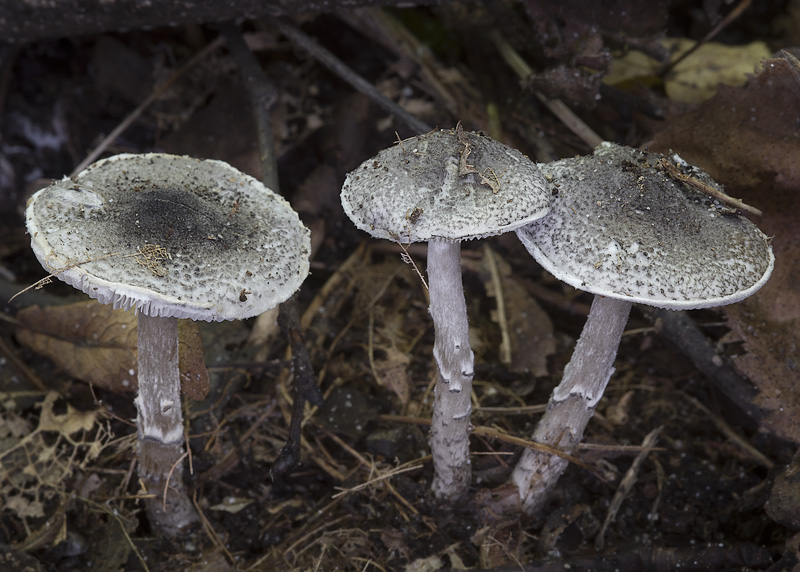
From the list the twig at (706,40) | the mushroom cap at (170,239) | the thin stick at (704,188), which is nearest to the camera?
the mushroom cap at (170,239)

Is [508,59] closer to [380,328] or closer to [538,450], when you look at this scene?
[380,328]

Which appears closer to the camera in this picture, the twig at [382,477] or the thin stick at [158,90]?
the twig at [382,477]

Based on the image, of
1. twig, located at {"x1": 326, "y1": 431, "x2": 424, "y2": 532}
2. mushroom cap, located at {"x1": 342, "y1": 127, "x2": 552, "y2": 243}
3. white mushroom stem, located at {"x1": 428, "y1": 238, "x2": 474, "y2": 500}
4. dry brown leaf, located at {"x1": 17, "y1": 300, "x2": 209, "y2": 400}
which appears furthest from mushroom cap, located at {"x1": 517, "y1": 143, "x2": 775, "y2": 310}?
dry brown leaf, located at {"x1": 17, "y1": 300, "x2": 209, "y2": 400}

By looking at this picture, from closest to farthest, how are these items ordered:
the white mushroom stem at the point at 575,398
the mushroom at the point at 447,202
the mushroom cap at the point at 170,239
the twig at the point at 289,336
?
1. the mushroom cap at the point at 170,239
2. the mushroom at the point at 447,202
3. the white mushroom stem at the point at 575,398
4. the twig at the point at 289,336

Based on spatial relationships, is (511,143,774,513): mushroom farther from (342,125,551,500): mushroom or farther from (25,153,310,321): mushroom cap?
(25,153,310,321): mushroom cap

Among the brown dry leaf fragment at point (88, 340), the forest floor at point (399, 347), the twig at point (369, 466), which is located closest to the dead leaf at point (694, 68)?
the forest floor at point (399, 347)

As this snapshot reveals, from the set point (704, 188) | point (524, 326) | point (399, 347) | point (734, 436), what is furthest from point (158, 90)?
point (734, 436)

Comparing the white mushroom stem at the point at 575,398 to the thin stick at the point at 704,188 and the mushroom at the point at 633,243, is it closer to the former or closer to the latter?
the mushroom at the point at 633,243

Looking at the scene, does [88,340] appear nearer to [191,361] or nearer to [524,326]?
[191,361]
